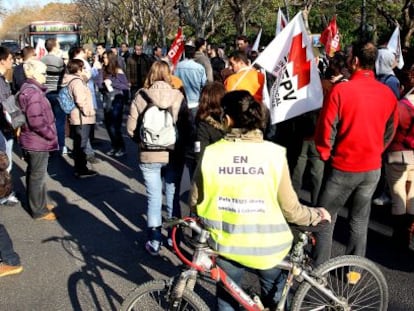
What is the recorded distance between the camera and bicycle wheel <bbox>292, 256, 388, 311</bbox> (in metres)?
2.86

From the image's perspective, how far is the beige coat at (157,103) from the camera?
4.34m

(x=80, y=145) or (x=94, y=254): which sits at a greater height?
(x=80, y=145)

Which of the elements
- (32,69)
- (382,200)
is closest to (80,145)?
(32,69)

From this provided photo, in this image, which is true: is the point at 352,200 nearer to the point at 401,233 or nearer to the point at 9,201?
the point at 401,233

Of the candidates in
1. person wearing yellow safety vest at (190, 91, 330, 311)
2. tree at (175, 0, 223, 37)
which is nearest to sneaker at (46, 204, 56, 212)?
person wearing yellow safety vest at (190, 91, 330, 311)

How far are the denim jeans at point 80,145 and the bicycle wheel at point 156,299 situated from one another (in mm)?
4793

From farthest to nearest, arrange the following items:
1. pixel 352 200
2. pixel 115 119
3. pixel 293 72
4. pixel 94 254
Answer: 1. pixel 115 119
2. pixel 94 254
3. pixel 293 72
4. pixel 352 200

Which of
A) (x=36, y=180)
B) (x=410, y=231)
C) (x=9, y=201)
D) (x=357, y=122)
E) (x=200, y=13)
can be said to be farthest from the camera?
(x=200, y=13)

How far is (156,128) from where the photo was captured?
4.27 metres

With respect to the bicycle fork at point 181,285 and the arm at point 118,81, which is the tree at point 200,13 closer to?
the arm at point 118,81

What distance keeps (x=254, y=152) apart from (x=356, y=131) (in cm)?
134

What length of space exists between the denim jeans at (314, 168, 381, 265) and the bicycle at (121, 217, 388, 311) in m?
0.64

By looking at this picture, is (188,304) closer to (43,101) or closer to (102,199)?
(43,101)

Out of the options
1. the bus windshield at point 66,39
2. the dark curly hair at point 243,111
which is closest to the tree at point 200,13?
the bus windshield at point 66,39
